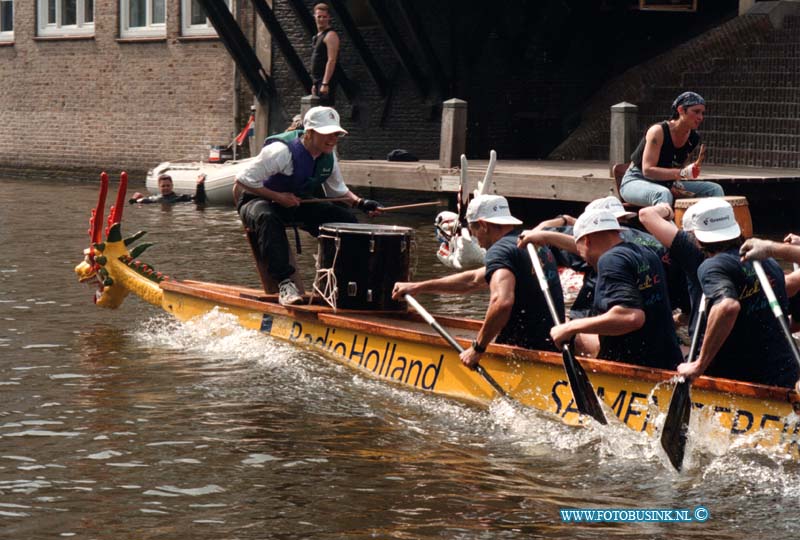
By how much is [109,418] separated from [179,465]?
3.95ft

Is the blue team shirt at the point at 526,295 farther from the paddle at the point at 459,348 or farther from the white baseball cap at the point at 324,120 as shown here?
the white baseball cap at the point at 324,120

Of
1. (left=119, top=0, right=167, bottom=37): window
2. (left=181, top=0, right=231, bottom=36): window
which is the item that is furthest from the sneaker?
(left=119, top=0, right=167, bottom=37): window

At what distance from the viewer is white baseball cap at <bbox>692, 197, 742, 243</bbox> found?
7152mm

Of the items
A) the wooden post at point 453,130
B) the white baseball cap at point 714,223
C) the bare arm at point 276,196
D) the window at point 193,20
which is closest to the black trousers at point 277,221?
the bare arm at point 276,196

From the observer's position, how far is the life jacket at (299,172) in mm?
10812

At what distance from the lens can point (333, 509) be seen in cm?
662

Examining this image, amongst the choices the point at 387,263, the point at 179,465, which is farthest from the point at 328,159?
the point at 179,465

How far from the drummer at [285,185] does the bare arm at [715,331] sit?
409cm

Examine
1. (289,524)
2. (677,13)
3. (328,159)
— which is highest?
(677,13)

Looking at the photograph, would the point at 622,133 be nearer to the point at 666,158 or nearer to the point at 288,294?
the point at 666,158

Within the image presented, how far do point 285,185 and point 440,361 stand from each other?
2.52 metres

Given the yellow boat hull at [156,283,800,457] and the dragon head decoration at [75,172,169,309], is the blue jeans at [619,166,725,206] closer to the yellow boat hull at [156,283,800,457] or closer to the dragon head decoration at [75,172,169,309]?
the yellow boat hull at [156,283,800,457]

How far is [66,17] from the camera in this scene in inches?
1212

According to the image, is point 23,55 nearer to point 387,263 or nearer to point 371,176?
point 371,176
